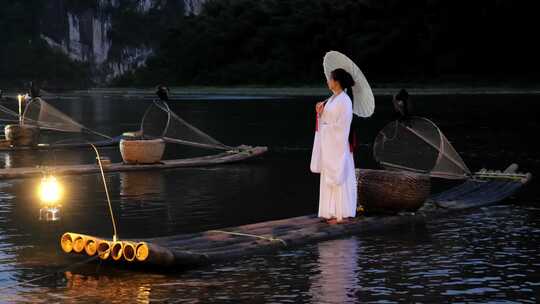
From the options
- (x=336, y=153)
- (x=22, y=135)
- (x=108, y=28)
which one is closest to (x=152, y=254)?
(x=336, y=153)

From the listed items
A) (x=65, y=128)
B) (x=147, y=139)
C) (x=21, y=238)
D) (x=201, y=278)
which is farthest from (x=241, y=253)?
(x=65, y=128)

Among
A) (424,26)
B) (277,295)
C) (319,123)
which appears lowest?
(277,295)

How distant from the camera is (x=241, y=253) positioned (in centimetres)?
1188

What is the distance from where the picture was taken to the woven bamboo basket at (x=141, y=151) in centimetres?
2225

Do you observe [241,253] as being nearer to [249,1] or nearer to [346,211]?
[346,211]

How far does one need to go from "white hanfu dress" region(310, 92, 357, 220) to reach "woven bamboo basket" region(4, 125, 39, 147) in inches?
665

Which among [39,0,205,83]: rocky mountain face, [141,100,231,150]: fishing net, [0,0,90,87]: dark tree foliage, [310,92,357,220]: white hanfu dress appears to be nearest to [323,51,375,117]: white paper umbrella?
[310,92,357,220]: white hanfu dress

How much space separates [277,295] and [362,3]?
83.3 meters

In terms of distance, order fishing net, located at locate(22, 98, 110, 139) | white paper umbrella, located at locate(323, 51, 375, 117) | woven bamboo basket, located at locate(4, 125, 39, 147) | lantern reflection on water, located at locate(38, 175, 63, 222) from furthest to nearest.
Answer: fishing net, located at locate(22, 98, 110, 139) → woven bamboo basket, located at locate(4, 125, 39, 147) → white paper umbrella, located at locate(323, 51, 375, 117) → lantern reflection on water, located at locate(38, 175, 63, 222)

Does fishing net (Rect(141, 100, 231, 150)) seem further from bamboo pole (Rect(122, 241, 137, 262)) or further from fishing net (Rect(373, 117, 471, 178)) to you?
bamboo pole (Rect(122, 241, 137, 262))

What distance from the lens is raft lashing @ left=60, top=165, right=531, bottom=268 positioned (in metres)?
11.1

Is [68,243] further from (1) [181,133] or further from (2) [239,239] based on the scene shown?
(1) [181,133]

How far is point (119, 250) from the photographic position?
36.4ft

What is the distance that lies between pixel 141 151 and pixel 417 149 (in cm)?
567
